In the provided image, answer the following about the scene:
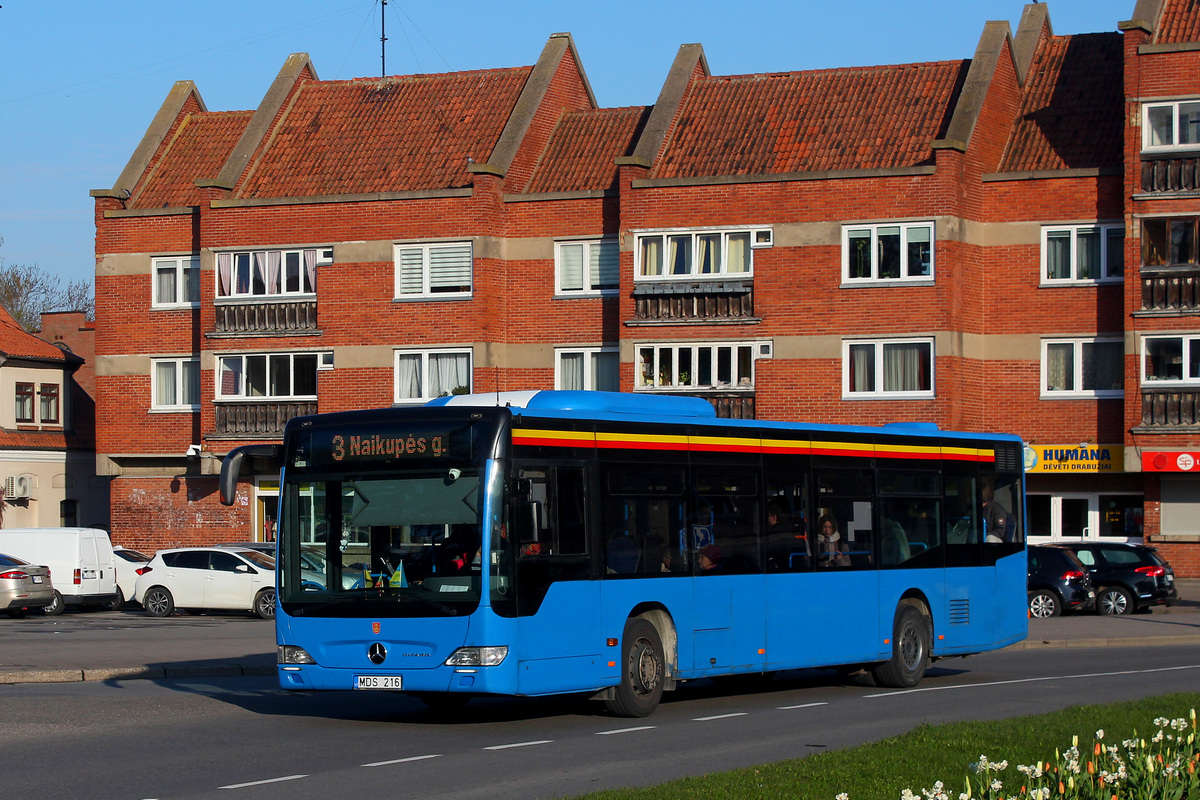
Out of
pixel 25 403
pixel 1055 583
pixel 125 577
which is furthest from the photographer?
pixel 25 403

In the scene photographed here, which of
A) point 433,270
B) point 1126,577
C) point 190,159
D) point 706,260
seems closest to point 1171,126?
point 706,260

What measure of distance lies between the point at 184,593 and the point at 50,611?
133 inches

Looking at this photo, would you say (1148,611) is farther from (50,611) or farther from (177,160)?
(177,160)

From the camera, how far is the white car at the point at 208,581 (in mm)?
31078

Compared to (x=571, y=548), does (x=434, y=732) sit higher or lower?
lower

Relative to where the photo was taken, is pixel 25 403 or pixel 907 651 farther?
pixel 25 403

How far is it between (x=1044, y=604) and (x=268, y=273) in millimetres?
22094

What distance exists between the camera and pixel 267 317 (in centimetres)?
4153

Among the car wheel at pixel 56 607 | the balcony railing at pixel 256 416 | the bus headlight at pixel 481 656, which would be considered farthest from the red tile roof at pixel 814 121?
the bus headlight at pixel 481 656

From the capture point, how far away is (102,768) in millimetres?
11203

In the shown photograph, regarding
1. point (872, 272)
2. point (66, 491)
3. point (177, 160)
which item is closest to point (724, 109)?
point (872, 272)

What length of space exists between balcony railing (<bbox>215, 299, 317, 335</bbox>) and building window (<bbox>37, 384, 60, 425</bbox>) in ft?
34.5

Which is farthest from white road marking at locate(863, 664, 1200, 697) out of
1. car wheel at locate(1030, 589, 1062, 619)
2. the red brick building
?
the red brick building

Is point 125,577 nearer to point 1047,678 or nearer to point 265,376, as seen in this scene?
point 265,376
